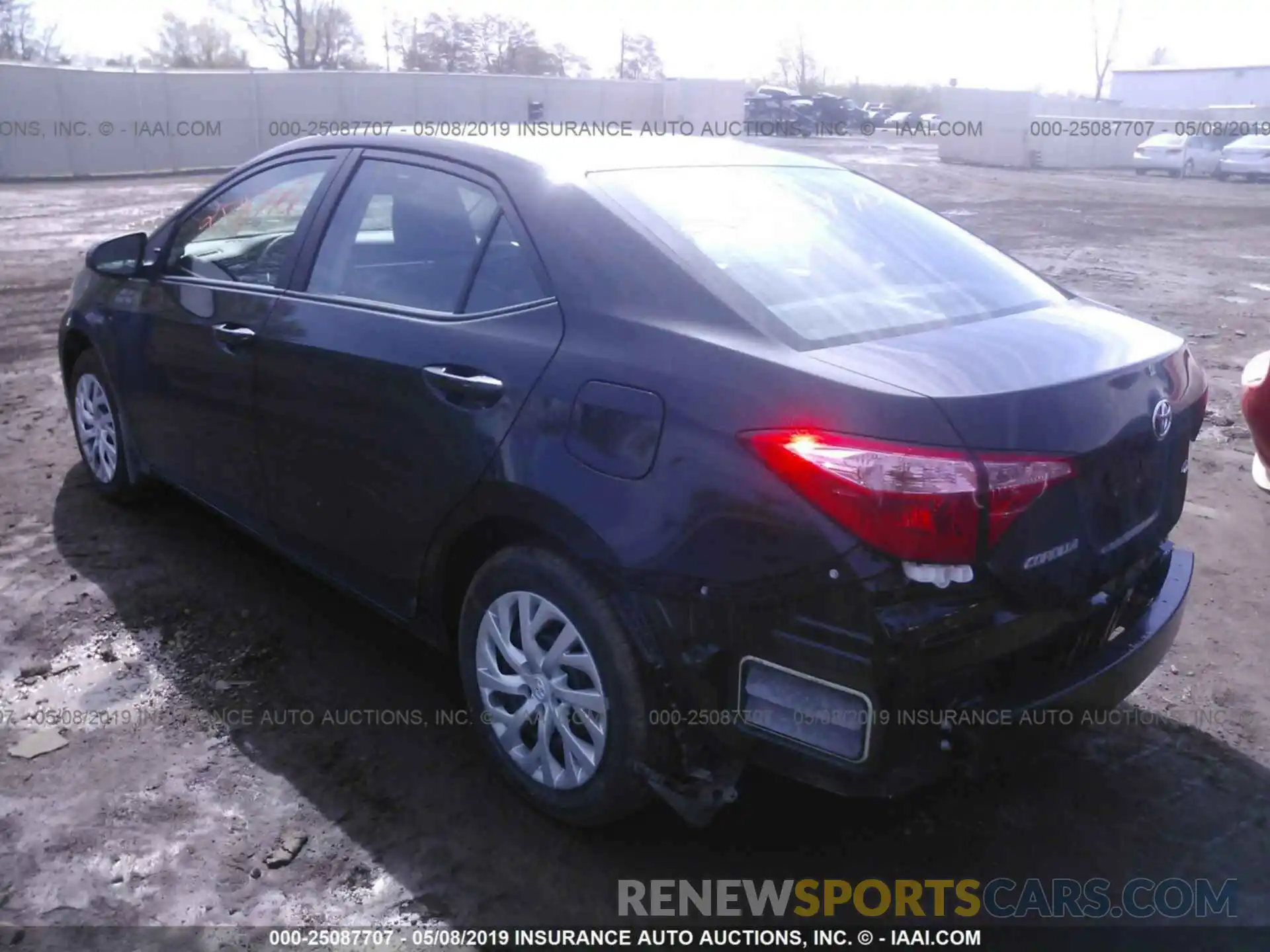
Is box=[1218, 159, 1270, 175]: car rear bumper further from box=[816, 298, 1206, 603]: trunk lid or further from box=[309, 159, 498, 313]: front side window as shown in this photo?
box=[309, 159, 498, 313]: front side window

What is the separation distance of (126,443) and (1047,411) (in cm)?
387

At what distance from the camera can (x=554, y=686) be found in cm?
277

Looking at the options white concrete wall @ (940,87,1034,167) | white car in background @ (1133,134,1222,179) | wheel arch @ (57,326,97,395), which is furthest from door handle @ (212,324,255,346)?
white concrete wall @ (940,87,1034,167)

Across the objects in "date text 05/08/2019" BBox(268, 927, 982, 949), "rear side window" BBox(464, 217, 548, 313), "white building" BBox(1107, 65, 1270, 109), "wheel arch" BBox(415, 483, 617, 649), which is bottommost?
Answer: "date text 05/08/2019" BBox(268, 927, 982, 949)

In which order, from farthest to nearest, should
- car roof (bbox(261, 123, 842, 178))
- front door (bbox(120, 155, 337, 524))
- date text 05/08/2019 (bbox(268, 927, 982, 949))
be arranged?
front door (bbox(120, 155, 337, 524)) → car roof (bbox(261, 123, 842, 178)) → date text 05/08/2019 (bbox(268, 927, 982, 949))

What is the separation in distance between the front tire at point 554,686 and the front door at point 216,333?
130 centimetres

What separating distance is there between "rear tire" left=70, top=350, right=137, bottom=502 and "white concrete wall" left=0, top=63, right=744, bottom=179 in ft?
65.8

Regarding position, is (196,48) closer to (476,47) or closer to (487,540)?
(476,47)

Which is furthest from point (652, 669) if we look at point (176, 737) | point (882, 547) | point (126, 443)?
point (126, 443)

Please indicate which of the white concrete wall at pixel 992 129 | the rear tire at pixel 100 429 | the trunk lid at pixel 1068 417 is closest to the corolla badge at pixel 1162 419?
the trunk lid at pixel 1068 417

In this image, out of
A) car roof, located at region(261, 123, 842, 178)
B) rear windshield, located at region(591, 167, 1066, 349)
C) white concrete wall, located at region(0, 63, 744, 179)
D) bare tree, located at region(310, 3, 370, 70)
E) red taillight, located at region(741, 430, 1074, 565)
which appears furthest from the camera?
bare tree, located at region(310, 3, 370, 70)

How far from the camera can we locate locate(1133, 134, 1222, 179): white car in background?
32.8 m

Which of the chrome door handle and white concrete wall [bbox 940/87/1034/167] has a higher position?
white concrete wall [bbox 940/87/1034/167]

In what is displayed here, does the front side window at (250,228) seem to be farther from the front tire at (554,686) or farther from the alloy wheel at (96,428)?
the front tire at (554,686)
